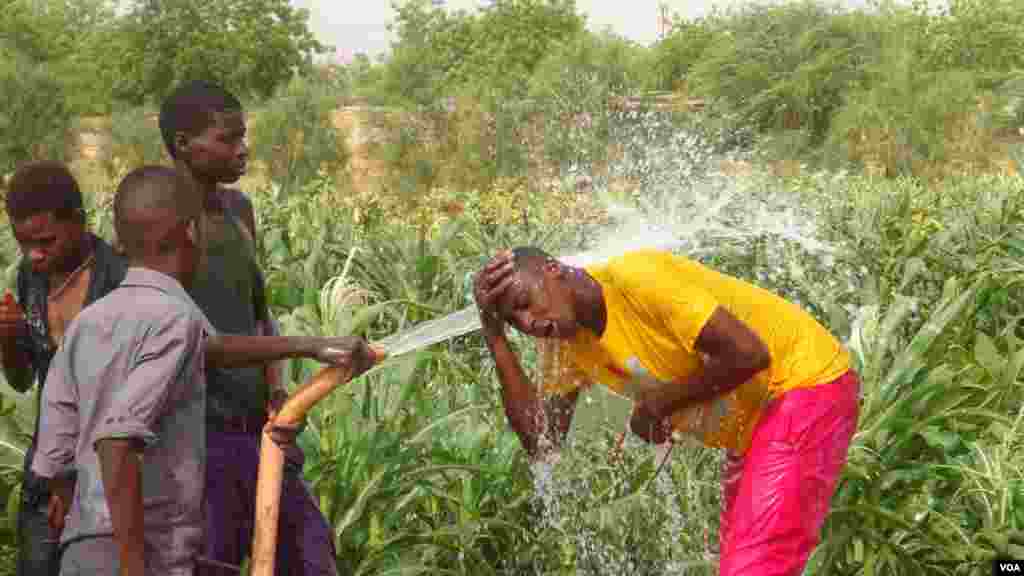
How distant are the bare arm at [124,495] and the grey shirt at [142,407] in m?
0.03

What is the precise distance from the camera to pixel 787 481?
310 cm

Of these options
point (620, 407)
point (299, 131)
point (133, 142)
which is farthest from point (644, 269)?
point (133, 142)

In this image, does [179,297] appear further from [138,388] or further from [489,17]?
[489,17]

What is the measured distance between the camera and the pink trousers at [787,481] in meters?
3.07

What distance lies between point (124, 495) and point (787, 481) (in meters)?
1.42

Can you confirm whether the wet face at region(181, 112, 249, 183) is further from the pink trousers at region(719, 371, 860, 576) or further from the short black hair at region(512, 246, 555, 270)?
the pink trousers at region(719, 371, 860, 576)

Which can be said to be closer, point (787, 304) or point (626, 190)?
point (787, 304)

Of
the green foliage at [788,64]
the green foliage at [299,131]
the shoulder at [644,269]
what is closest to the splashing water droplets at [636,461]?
the shoulder at [644,269]

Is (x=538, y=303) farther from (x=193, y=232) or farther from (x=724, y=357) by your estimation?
(x=193, y=232)

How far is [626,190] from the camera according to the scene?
11.2m

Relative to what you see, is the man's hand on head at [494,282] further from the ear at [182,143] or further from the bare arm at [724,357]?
the ear at [182,143]

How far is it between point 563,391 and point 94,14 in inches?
3118

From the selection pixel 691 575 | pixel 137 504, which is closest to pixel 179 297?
pixel 137 504

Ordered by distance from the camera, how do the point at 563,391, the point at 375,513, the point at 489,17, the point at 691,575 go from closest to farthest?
the point at 563,391 < the point at 375,513 < the point at 691,575 < the point at 489,17
